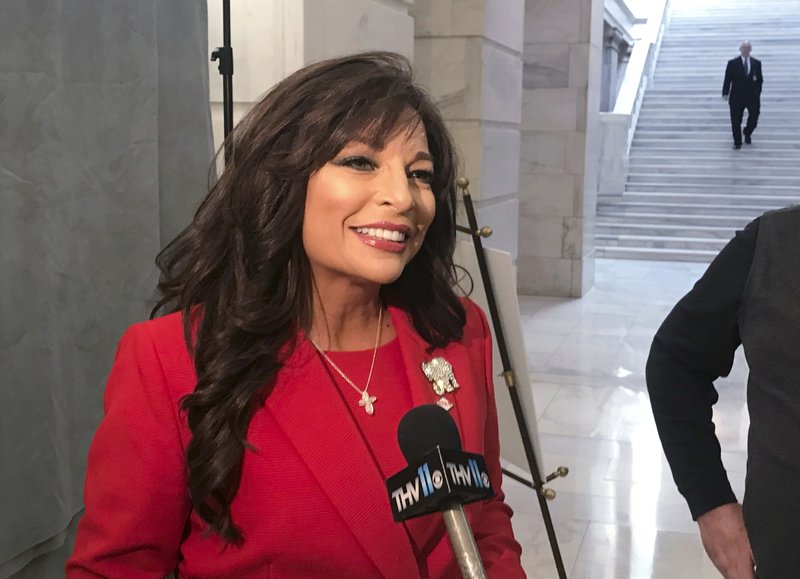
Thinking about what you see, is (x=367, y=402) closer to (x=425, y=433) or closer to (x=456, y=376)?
(x=456, y=376)

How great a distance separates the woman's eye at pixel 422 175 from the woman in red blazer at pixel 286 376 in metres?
0.01

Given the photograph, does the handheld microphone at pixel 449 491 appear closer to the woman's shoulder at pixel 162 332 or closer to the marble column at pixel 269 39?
the woman's shoulder at pixel 162 332

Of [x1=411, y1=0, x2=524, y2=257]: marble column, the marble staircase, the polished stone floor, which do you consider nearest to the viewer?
the polished stone floor

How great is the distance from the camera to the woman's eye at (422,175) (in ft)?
5.53

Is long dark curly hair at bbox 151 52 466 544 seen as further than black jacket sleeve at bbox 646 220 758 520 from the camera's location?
No

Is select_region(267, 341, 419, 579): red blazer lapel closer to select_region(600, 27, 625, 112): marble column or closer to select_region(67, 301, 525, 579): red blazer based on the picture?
select_region(67, 301, 525, 579): red blazer

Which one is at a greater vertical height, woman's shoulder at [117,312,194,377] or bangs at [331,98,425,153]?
bangs at [331,98,425,153]

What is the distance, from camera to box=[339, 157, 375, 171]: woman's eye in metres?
1.62

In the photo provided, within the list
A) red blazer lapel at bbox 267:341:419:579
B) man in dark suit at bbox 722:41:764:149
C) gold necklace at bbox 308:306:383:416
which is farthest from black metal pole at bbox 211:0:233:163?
man in dark suit at bbox 722:41:764:149

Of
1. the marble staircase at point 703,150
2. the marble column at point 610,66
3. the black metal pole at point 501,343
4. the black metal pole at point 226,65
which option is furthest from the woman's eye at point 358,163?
the marble column at point 610,66

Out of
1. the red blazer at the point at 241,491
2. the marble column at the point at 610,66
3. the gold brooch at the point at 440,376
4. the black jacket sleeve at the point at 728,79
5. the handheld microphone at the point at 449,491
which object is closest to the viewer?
the handheld microphone at the point at 449,491

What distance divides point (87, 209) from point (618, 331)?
7573 mm

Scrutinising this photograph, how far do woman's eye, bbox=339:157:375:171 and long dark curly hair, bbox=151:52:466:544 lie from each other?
0.9 inches

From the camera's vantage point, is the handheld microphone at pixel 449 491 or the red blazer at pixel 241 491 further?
the red blazer at pixel 241 491
